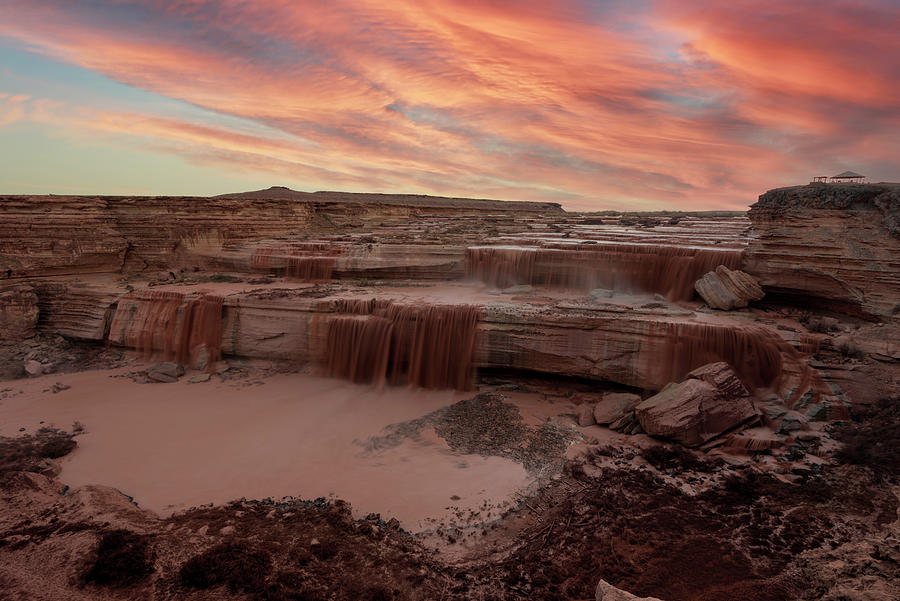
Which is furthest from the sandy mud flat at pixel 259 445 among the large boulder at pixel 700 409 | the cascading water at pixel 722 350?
the cascading water at pixel 722 350

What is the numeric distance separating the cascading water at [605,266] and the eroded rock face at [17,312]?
13329 mm

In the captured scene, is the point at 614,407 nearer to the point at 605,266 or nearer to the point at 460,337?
the point at 460,337

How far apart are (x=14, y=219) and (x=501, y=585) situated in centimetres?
1880

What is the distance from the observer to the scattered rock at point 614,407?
9141 mm

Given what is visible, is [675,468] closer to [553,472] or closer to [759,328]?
[553,472]

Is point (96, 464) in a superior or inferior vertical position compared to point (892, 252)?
inferior

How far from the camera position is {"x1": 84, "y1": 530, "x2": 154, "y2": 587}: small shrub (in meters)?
5.15

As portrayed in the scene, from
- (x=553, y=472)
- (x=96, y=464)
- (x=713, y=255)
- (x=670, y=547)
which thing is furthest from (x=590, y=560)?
(x=713, y=255)

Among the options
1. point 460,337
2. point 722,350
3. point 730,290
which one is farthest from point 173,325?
point 730,290

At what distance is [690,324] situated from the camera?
32.4 feet

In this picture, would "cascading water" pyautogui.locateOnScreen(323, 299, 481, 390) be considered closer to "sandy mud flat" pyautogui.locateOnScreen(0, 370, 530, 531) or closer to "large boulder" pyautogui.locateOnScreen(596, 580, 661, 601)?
"sandy mud flat" pyautogui.locateOnScreen(0, 370, 530, 531)

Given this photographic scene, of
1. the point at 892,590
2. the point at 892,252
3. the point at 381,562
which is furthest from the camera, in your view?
the point at 892,252

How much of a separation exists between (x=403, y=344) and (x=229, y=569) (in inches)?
263

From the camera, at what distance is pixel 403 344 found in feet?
37.9
